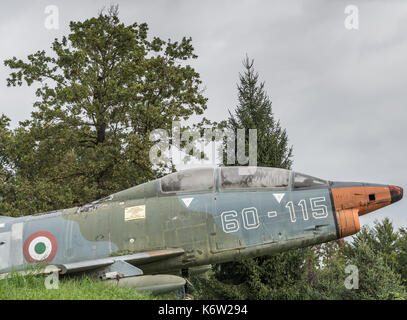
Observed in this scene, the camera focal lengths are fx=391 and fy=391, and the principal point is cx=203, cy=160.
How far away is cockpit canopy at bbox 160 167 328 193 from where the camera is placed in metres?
7.73

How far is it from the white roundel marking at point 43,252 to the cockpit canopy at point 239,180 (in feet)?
8.60

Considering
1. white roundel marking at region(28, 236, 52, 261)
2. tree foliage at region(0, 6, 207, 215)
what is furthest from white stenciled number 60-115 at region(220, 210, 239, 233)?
tree foliage at region(0, 6, 207, 215)

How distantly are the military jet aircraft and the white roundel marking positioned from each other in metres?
0.02

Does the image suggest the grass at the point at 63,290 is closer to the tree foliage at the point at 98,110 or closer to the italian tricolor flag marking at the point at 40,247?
the italian tricolor flag marking at the point at 40,247

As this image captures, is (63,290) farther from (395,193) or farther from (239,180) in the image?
(395,193)

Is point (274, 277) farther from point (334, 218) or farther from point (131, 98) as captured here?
point (131, 98)

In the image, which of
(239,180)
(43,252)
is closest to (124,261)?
(43,252)

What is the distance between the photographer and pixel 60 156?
21328mm

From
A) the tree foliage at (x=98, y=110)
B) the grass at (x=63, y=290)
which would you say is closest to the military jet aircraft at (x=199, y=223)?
the grass at (x=63, y=290)

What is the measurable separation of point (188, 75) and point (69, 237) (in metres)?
16.1

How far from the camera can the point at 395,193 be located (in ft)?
25.0

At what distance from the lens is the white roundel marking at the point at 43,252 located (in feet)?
26.3

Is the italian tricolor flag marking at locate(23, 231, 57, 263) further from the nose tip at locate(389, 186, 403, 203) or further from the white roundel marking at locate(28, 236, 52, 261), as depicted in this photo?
the nose tip at locate(389, 186, 403, 203)
